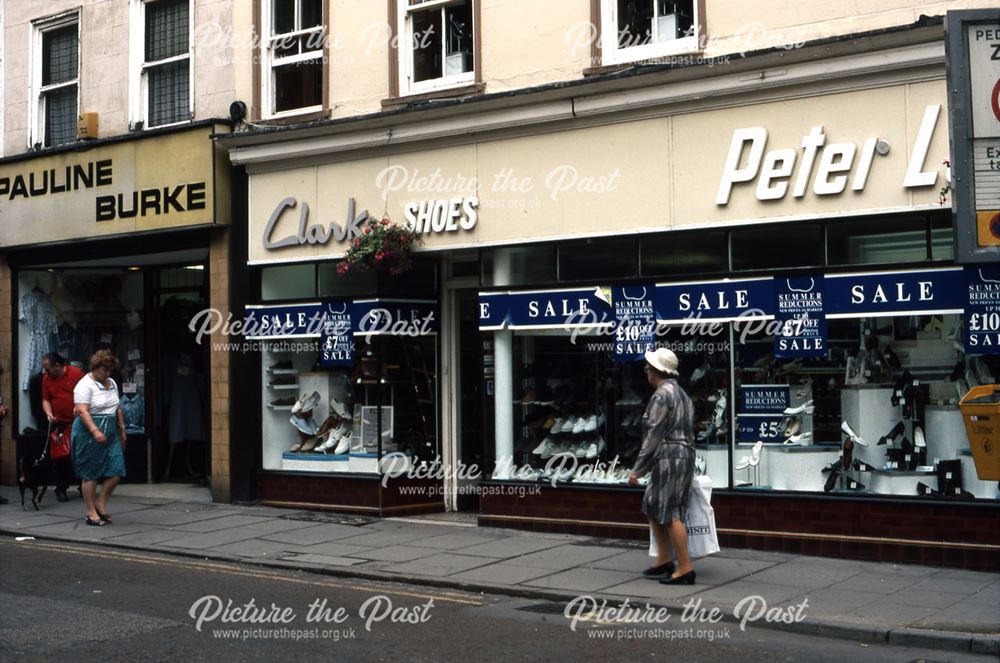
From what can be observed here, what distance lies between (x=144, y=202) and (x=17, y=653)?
936cm

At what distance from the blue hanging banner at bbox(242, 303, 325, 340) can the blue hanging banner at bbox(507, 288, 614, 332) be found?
2.79 meters

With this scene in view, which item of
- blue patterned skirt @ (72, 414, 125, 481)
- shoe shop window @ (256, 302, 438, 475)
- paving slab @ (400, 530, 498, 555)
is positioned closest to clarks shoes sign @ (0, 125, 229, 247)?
shoe shop window @ (256, 302, 438, 475)

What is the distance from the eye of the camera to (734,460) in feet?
38.4

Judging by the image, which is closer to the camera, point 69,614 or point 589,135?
point 69,614

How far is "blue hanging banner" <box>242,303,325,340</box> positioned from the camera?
14.5 m

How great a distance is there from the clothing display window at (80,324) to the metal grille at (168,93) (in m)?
2.84

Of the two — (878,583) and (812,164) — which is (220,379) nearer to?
(812,164)

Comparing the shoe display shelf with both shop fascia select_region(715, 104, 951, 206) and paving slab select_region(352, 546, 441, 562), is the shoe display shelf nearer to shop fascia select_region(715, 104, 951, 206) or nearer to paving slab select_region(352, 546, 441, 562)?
shop fascia select_region(715, 104, 951, 206)

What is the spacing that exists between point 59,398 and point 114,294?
3.31 meters

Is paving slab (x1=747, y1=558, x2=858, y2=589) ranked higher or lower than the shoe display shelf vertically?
lower

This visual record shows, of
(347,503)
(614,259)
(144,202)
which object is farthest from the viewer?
(144,202)

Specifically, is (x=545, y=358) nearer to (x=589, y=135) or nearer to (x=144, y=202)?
(x=589, y=135)

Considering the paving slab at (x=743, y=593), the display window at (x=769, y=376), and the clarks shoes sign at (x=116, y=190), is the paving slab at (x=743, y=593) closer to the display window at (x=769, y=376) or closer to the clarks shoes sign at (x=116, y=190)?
the display window at (x=769, y=376)

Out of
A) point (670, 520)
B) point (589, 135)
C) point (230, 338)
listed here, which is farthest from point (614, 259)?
point (230, 338)
